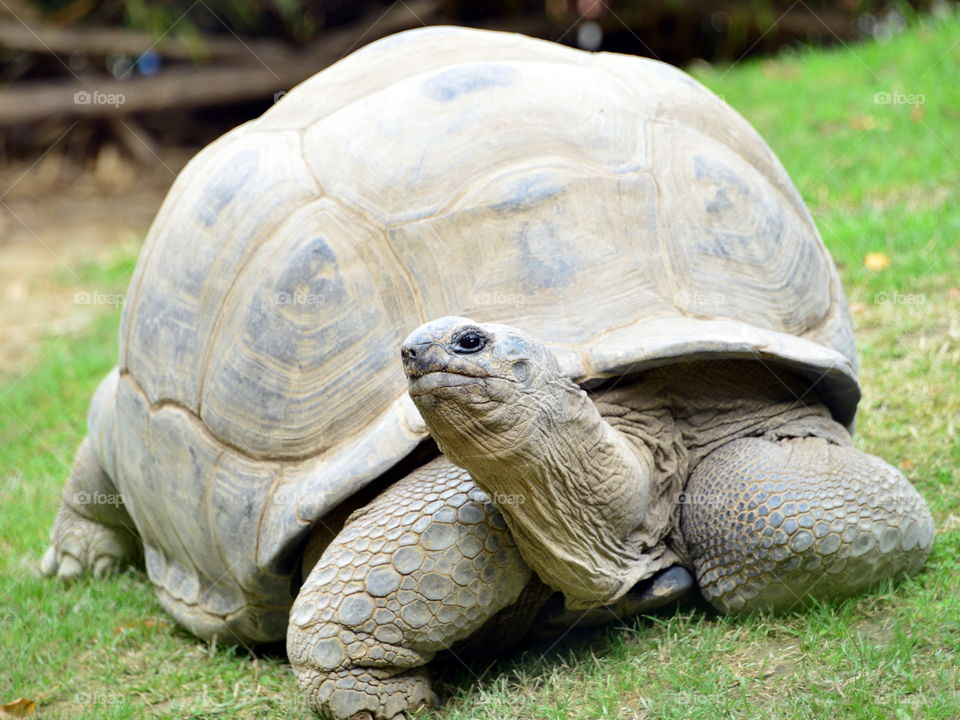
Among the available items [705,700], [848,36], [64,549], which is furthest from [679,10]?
[705,700]

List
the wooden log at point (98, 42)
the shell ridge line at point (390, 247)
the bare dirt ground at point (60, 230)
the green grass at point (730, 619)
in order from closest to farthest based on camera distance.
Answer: the green grass at point (730, 619)
the shell ridge line at point (390, 247)
the bare dirt ground at point (60, 230)
the wooden log at point (98, 42)

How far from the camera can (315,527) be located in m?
3.20

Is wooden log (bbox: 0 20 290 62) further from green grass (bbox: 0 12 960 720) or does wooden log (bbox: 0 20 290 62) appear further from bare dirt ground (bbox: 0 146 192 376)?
green grass (bbox: 0 12 960 720)

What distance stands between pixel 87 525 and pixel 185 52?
6.78 m

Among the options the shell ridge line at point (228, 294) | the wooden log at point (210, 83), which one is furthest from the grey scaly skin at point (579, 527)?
the wooden log at point (210, 83)

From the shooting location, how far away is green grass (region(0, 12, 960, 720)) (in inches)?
112

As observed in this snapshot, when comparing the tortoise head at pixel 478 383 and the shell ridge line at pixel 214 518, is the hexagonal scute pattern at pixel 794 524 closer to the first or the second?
the tortoise head at pixel 478 383

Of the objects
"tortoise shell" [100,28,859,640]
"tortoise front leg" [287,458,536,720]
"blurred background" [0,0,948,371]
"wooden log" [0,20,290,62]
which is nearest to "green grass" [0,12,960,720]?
"tortoise front leg" [287,458,536,720]

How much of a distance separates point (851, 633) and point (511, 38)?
212 cm

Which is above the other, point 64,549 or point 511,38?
point 511,38

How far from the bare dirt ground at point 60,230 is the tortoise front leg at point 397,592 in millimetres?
4636

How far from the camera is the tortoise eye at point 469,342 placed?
2.55m

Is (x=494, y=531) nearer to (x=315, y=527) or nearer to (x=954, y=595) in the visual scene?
(x=315, y=527)

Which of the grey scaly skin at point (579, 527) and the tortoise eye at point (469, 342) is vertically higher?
the tortoise eye at point (469, 342)
